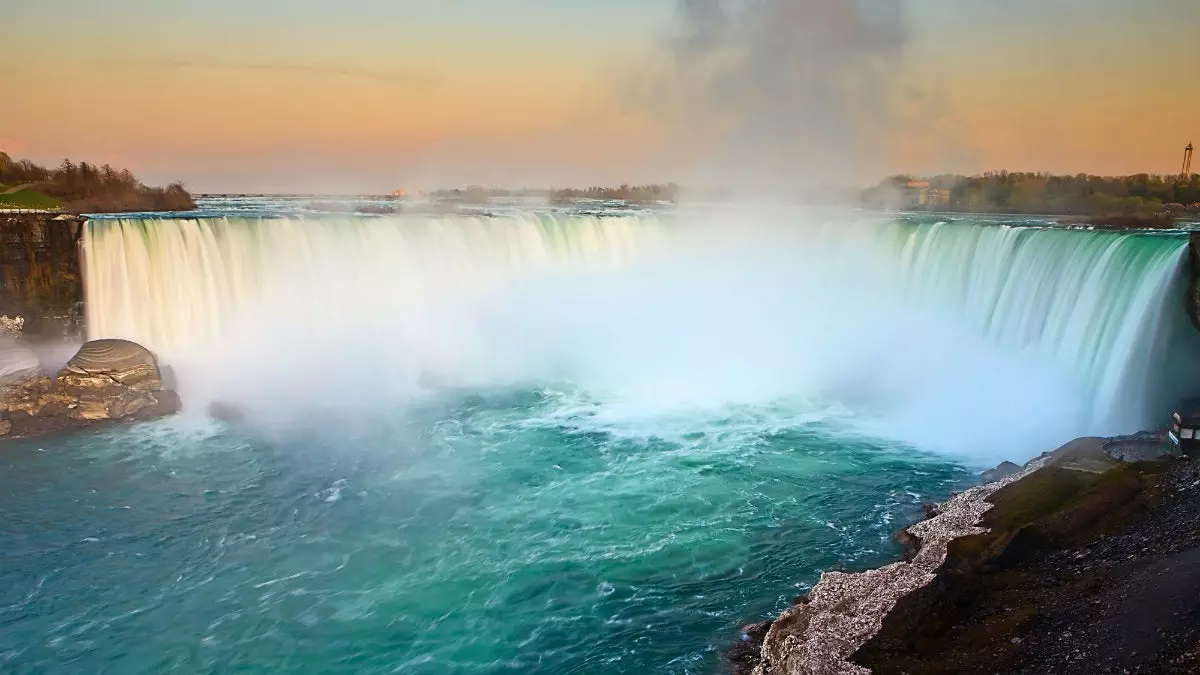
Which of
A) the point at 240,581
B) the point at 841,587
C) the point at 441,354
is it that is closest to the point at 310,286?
the point at 441,354

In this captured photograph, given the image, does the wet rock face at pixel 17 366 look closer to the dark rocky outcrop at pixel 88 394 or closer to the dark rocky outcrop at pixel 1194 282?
the dark rocky outcrop at pixel 88 394

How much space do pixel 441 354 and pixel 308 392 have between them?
4.32 m

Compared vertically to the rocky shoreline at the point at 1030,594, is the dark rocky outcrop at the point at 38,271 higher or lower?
higher

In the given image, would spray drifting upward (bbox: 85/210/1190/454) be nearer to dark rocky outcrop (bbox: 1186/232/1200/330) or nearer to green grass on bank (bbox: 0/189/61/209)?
dark rocky outcrop (bbox: 1186/232/1200/330)

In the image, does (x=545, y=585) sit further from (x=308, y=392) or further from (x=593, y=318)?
(x=593, y=318)

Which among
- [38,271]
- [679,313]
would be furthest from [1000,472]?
[38,271]

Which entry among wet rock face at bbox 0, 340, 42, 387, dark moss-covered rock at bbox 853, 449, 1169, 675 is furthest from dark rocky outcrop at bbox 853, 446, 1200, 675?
wet rock face at bbox 0, 340, 42, 387

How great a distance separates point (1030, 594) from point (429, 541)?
763cm

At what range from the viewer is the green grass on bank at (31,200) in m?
23.7

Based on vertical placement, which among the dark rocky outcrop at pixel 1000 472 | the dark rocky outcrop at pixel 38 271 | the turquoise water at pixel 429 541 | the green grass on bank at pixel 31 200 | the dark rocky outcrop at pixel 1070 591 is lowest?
the turquoise water at pixel 429 541

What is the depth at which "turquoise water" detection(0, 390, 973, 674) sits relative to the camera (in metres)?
8.00

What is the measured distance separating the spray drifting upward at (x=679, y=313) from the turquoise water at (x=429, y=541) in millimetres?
3092

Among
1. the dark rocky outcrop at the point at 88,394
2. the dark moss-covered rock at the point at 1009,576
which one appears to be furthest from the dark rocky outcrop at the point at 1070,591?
the dark rocky outcrop at the point at 88,394

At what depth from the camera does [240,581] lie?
9328 mm
